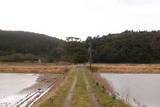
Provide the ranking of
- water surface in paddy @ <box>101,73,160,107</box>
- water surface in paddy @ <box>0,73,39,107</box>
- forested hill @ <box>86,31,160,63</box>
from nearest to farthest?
water surface in paddy @ <box>0,73,39,107</box> < water surface in paddy @ <box>101,73,160,107</box> < forested hill @ <box>86,31,160,63</box>

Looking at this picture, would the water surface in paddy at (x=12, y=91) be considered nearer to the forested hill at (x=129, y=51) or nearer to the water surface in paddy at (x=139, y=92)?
the water surface in paddy at (x=139, y=92)

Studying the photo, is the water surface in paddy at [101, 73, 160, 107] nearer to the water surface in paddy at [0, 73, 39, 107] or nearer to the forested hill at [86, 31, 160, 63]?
the water surface in paddy at [0, 73, 39, 107]

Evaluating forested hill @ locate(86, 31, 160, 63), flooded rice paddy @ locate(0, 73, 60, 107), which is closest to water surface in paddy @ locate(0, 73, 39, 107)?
flooded rice paddy @ locate(0, 73, 60, 107)

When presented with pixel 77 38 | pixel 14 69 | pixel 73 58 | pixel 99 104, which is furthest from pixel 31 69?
pixel 77 38

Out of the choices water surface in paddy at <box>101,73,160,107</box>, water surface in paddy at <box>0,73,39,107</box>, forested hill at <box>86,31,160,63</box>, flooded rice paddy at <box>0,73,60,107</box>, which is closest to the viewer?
flooded rice paddy at <box>0,73,60,107</box>

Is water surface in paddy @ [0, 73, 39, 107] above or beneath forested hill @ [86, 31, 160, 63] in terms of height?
beneath

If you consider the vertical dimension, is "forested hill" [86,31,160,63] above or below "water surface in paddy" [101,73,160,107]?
above

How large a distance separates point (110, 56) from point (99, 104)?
348 ft

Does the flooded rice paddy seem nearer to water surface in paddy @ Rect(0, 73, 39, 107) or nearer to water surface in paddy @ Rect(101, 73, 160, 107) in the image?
water surface in paddy @ Rect(0, 73, 39, 107)

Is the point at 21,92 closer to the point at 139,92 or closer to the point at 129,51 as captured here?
the point at 139,92

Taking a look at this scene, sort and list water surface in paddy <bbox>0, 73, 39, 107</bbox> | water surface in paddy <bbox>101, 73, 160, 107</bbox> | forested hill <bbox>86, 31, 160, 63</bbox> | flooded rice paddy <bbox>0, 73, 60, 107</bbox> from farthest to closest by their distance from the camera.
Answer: forested hill <bbox>86, 31, 160, 63</bbox>
water surface in paddy <bbox>101, 73, 160, 107</bbox>
water surface in paddy <bbox>0, 73, 39, 107</bbox>
flooded rice paddy <bbox>0, 73, 60, 107</bbox>

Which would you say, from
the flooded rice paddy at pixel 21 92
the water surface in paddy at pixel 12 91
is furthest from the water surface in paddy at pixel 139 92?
the water surface in paddy at pixel 12 91

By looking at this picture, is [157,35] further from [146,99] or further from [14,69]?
[146,99]

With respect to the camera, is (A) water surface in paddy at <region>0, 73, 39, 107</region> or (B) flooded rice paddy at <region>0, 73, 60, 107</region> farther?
(A) water surface in paddy at <region>0, 73, 39, 107</region>
